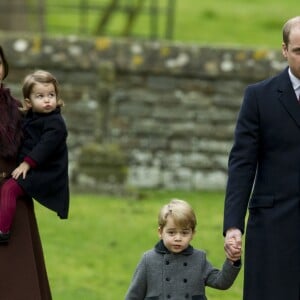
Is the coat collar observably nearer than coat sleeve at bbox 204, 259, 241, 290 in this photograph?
No

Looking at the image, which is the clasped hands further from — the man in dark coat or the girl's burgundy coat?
the girl's burgundy coat

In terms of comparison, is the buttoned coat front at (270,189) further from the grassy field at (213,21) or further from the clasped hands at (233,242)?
the grassy field at (213,21)

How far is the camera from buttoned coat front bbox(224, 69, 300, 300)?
715 centimetres

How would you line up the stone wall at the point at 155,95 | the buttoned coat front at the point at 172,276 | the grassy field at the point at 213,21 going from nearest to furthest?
the buttoned coat front at the point at 172,276 < the stone wall at the point at 155,95 < the grassy field at the point at 213,21

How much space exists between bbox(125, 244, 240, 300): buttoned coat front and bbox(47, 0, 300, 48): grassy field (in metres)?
16.5

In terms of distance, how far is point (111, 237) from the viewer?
13672mm

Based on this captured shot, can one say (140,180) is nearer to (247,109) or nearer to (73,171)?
(73,171)

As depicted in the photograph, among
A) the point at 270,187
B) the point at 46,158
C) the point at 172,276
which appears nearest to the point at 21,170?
the point at 46,158

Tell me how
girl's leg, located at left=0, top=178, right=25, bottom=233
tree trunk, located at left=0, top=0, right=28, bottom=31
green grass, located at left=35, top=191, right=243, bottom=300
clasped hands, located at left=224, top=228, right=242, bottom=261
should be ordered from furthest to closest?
1. tree trunk, located at left=0, top=0, right=28, bottom=31
2. green grass, located at left=35, top=191, right=243, bottom=300
3. girl's leg, located at left=0, top=178, right=25, bottom=233
4. clasped hands, located at left=224, top=228, right=242, bottom=261

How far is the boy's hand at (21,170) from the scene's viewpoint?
7.59m

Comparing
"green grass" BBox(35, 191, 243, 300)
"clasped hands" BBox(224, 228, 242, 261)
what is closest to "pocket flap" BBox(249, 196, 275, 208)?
"clasped hands" BBox(224, 228, 242, 261)

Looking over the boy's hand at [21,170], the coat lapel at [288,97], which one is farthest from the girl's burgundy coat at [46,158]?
the coat lapel at [288,97]

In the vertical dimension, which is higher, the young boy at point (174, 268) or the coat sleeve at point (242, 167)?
the coat sleeve at point (242, 167)

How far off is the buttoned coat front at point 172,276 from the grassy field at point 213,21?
54.3ft
